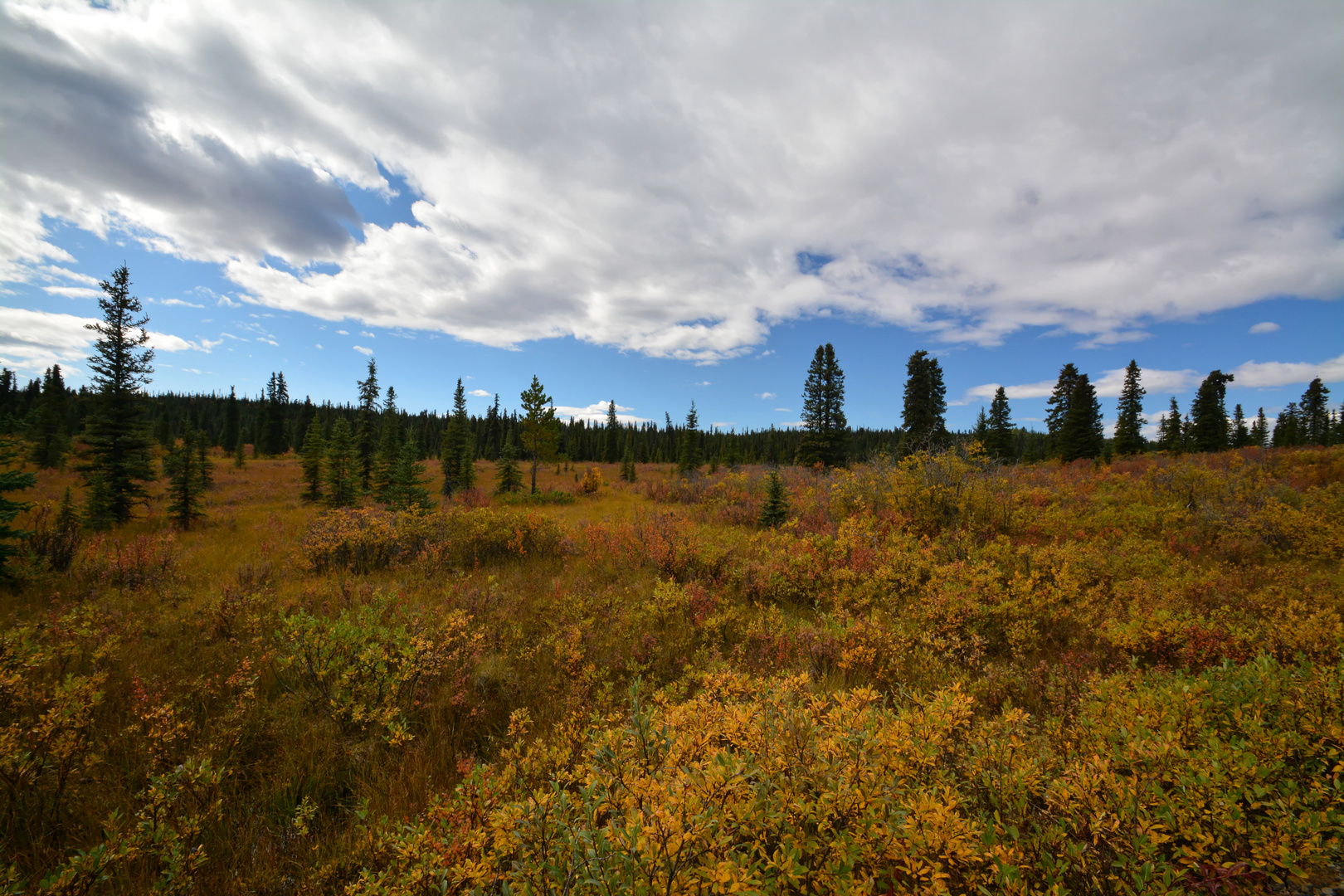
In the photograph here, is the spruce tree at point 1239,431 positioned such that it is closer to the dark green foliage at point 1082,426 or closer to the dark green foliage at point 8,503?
the dark green foliage at point 1082,426

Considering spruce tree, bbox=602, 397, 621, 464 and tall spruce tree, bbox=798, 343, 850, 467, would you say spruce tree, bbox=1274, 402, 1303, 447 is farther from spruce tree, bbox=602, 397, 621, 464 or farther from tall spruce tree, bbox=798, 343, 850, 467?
spruce tree, bbox=602, 397, 621, 464

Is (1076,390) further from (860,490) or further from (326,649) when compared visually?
(326,649)

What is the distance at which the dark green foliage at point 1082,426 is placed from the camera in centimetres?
3269

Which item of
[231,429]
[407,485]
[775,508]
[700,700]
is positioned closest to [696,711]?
[700,700]

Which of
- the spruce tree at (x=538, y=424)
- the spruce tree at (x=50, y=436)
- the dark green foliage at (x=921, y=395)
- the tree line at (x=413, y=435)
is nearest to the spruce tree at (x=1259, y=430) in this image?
the tree line at (x=413, y=435)

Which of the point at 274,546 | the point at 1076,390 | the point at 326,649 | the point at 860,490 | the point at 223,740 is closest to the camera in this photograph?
the point at 223,740

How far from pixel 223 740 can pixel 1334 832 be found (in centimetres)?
767

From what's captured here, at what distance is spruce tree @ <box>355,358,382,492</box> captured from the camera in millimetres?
27013

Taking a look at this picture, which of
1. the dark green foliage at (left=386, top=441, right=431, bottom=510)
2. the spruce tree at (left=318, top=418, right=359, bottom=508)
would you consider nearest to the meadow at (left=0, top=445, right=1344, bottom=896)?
the dark green foliage at (left=386, top=441, right=431, bottom=510)

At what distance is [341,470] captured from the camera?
2116cm

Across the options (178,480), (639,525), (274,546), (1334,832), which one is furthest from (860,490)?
(178,480)

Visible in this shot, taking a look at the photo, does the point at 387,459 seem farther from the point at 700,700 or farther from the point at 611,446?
the point at 611,446

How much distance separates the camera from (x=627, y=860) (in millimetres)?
1588

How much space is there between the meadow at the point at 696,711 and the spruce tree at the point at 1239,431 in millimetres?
59937
